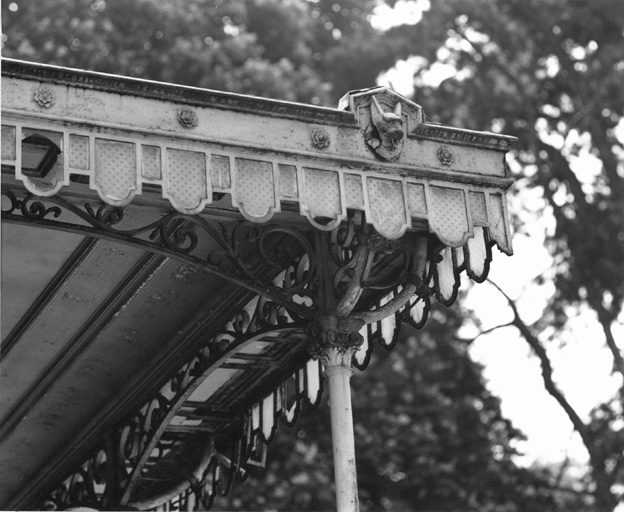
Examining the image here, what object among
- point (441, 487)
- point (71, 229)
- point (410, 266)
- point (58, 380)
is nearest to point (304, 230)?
→ point (410, 266)

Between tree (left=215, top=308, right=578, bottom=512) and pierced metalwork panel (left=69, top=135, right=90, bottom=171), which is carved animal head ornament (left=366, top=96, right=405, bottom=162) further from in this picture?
tree (left=215, top=308, right=578, bottom=512)

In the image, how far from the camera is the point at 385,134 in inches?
238

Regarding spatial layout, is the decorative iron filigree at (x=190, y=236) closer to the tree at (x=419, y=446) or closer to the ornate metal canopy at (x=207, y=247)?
the ornate metal canopy at (x=207, y=247)

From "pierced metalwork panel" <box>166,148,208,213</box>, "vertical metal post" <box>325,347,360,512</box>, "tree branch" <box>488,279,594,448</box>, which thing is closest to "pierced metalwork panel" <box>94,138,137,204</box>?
"pierced metalwork panel" <box>166,148,208,213</box>

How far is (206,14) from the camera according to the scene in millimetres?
20938

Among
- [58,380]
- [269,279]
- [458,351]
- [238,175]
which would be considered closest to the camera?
[238,175]

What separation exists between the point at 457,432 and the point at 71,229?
15.2m

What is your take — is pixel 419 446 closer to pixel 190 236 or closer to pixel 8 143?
pixel 190 236

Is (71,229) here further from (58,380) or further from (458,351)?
(458,351)

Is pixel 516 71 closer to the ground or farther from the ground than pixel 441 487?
farther from the ground

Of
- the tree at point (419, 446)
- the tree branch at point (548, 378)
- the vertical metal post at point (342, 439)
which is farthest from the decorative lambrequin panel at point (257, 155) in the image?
the tree at point (419, 446)

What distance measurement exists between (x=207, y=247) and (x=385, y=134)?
1547 millimetres

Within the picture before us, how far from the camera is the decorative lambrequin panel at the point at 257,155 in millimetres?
5395

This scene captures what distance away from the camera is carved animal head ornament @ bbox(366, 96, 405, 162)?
6035 mm
